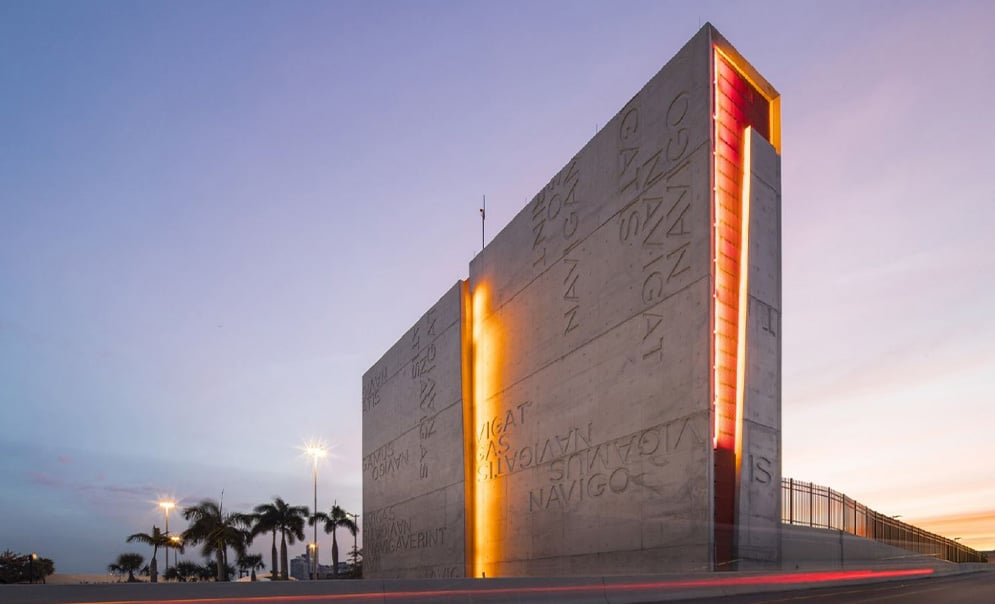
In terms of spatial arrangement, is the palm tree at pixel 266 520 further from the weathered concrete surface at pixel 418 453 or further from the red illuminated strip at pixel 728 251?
the red illuminated strip at pixel 728 251

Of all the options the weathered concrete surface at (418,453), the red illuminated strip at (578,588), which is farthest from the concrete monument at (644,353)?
the red illuminated strip at (578,588)

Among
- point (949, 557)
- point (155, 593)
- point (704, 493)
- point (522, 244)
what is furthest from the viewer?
point (949, 557)

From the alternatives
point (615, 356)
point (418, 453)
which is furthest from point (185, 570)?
point (615, 356)

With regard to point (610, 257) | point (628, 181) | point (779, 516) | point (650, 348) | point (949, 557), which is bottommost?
point (949, 557)

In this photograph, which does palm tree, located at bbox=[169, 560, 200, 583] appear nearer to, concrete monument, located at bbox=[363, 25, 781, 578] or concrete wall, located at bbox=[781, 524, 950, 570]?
concrete monument, located at bbox=[363, 25, 781, 578]

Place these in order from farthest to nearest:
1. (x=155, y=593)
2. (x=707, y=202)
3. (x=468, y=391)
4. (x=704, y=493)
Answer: (x=468, y=391), (x=707, y=202), (x=704, y=493), (x=155, y=593)

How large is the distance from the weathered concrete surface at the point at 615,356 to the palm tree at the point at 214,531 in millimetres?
43944

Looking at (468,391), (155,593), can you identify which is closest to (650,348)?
(468,391)

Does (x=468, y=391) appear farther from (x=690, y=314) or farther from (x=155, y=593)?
(x=155, y=593)

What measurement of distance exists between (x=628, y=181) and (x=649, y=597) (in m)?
17.4

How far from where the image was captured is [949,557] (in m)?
48.6

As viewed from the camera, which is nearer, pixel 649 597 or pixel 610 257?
pixel 649 597

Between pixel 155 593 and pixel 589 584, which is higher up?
pixel 155 593

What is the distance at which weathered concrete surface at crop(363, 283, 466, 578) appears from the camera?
43469mm
